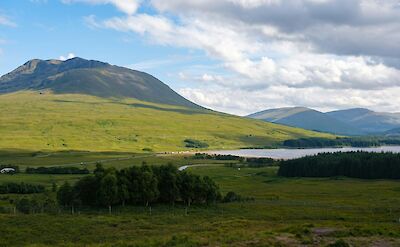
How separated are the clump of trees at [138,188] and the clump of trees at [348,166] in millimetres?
95873

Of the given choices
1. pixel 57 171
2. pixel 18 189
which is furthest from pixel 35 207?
pixel 57 171

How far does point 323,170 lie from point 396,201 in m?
89.1

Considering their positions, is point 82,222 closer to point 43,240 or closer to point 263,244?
point 43,240

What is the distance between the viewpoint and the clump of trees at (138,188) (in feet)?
276

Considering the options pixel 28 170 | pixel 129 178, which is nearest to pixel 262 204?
pixel 129 178

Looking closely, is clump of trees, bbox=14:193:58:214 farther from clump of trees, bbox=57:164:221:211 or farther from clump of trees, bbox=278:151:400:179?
clump of trees, bbox=278:151:400:179

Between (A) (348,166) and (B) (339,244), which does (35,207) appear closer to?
(B) (339,244)

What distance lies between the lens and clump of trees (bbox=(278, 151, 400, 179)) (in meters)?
171

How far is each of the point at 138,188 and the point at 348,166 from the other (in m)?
116

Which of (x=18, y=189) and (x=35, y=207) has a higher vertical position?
(x=35, y=207)

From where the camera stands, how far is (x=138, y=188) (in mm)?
86625

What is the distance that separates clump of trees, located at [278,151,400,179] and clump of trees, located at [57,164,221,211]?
9587cm

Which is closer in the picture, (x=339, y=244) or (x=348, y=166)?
(x=339, y=244)

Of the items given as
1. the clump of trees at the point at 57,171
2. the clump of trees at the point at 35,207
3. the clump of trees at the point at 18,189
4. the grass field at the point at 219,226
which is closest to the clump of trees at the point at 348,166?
the grass field at the point at 219,226
